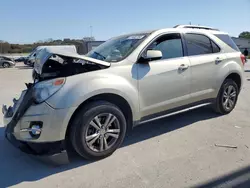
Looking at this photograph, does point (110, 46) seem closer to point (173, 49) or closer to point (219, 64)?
point (173, 49)

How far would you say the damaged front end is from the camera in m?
2.79

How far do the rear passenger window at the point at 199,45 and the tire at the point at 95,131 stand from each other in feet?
6.06

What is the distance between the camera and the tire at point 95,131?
9.52 ft

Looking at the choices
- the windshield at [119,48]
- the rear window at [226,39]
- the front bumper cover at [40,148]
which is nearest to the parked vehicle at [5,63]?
the windshield at [119,48]

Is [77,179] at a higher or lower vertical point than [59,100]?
lower

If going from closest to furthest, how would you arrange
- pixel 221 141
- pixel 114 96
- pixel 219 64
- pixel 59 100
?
pixel 59 100 < pixel 114 96 < pixel 221 141 < pixel 219 64

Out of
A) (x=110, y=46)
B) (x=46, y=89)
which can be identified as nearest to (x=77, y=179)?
(x=46, y=89)

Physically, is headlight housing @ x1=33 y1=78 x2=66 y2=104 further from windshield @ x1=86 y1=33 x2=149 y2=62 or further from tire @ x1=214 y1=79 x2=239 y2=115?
tire @ x1=214 y1=79 x2=239 y2=115

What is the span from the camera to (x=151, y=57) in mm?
3344

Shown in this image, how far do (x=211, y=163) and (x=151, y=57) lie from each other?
167cm

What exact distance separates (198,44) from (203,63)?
38 cm

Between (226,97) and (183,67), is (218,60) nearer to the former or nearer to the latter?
(226,97)

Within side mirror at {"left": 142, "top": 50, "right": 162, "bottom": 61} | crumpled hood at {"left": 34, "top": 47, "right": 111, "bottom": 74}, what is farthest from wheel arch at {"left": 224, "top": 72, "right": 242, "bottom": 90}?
crumpled hood at {"left": 34, "top": 47, "right": 111, "bottom": 74}

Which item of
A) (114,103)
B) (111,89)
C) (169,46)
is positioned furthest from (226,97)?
(111,89)
